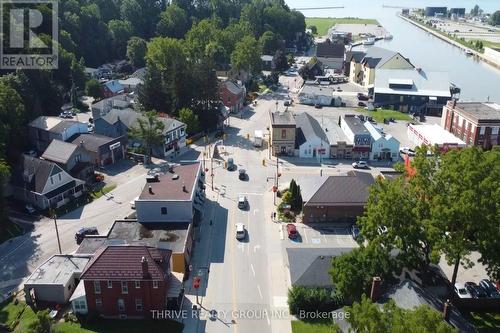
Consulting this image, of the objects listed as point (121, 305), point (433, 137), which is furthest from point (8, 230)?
point (433, 137)

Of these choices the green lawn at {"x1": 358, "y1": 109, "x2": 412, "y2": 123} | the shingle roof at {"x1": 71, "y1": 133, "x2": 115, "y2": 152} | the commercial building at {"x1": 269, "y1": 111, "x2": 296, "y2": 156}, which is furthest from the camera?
the green lawn at {"x1": 358, "y1": 109, "x2": 412, "y2": 123}

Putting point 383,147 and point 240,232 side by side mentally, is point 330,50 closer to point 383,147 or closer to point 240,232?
point 383,147

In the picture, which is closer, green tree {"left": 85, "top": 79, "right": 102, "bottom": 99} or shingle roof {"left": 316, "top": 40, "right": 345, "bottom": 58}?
green tree {"left": 85, "top": 79, "right": 102, "bottom": 99}

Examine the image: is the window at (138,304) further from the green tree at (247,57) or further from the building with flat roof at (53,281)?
the green tree at (247,57)

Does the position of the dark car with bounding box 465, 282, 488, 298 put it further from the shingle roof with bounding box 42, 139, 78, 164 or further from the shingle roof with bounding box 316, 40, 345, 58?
the shingle roof with bounding box 316, 40, 345, 58

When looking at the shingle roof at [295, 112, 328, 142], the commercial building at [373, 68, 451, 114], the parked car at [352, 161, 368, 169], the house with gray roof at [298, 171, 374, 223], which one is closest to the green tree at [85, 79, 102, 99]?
the shingle roof at [295, 112, 328, 142]

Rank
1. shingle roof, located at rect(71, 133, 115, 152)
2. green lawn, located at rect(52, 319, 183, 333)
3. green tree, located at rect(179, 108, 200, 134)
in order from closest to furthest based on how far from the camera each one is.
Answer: green lawn, located at rect(52, 319, 183, 333) < shingle roof, located at rect(71, 133, 115, 152) < green tree, located at rect(179, 108, 200, 134)

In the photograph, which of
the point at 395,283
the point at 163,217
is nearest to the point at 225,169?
the point at 163,217
